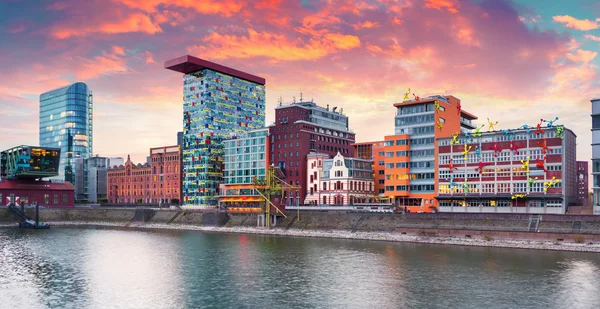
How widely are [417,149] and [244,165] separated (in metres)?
70.5

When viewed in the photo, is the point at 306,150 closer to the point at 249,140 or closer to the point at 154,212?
the point at 249,140

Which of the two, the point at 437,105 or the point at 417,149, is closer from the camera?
the point at 437,105

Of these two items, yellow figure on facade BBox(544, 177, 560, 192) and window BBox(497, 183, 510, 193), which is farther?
window BBox(497, 183, 510, 193)

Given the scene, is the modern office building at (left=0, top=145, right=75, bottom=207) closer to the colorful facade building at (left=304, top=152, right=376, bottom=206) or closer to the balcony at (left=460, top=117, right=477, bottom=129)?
the colorful facade building at (left=304, top=152, right=376, bottom=206)

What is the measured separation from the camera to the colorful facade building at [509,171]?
118250 mm

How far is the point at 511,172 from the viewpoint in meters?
124

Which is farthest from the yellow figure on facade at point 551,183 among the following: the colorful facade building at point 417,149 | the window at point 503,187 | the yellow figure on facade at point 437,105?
the yellow figure on facade at point 437,105

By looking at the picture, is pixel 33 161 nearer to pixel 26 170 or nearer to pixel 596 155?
pixel 26 170

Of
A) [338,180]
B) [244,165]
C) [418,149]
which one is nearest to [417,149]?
[418,149]

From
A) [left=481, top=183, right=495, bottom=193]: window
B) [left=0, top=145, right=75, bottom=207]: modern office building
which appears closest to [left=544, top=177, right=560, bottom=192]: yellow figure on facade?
[left=481, top=183, right=495, bottom=193]: window

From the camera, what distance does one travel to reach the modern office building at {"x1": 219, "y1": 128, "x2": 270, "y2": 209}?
582 feet

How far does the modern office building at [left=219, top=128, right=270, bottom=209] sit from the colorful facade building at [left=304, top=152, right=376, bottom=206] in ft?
66.2

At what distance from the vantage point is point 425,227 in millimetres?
111500

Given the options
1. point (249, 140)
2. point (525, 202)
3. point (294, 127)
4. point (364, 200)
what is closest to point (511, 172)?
point (525, 202)
